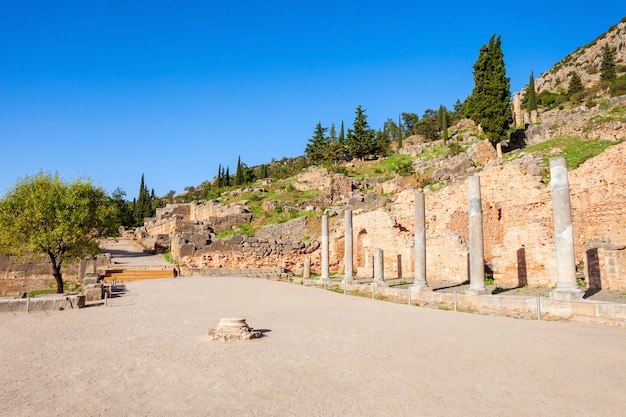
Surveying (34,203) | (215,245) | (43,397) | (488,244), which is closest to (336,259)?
(215,245)

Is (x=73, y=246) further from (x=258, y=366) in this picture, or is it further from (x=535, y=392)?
(x=535, y=392)

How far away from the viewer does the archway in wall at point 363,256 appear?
91.6 feet

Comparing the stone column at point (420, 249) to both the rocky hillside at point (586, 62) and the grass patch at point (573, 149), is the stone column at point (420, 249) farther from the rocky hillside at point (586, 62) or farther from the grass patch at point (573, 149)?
the rocky hillside at point (586, 62)

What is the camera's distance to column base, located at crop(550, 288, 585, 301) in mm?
11688

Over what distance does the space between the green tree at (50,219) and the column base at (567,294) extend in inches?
751

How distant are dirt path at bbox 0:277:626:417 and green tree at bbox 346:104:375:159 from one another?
53.2 m

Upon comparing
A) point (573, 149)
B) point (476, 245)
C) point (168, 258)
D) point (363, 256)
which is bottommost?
point (168, 258)

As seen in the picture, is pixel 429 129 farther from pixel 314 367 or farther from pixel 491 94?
pixel 314 367

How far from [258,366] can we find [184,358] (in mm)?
1410

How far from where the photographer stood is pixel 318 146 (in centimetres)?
7319

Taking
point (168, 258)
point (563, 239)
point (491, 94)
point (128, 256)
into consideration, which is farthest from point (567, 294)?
point (128, 256)

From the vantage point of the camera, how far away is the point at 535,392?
5.38 m

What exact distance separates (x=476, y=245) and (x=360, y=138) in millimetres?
50875

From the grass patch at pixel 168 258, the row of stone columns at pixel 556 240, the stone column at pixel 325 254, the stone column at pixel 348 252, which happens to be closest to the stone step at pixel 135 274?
the grass patch at pixel 168 258
